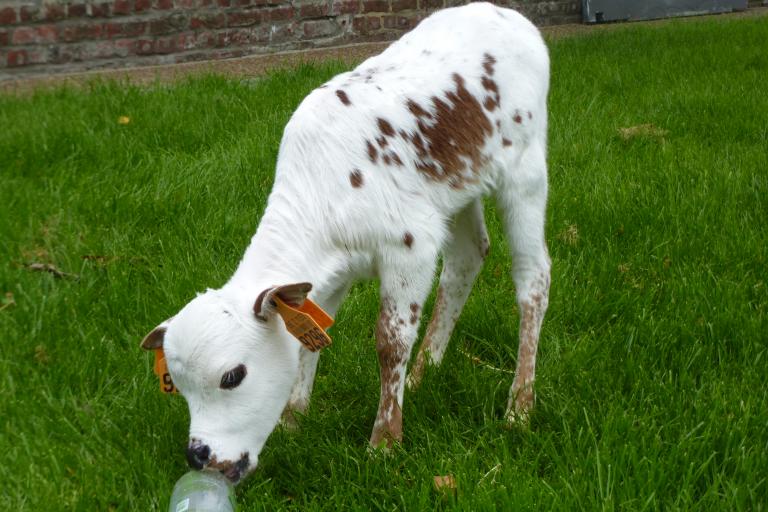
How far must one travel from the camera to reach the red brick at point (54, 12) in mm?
6887

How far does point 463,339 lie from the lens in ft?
11.4

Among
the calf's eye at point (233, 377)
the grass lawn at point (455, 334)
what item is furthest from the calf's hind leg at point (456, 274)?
the calf's eye at point (233, 377)

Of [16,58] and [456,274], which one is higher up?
[16,58]

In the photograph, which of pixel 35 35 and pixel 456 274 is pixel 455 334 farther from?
pixel 35 35

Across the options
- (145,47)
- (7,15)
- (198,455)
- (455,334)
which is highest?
(7,15)

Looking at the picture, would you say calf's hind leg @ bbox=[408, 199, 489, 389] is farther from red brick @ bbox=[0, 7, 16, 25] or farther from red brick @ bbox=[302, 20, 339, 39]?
red brick @ bbox=[302, 20, 339, 39]

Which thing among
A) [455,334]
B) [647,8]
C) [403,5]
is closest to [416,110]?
[455,334]

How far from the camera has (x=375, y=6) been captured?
8.32 metres

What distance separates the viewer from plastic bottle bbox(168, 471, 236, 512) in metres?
2.27

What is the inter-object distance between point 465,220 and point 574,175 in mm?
1631

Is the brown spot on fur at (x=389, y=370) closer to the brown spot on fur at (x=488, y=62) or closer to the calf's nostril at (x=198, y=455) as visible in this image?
the calf's nostril at (x=198, y=455)

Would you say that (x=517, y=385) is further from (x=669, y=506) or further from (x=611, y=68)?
(x=611, y=68)

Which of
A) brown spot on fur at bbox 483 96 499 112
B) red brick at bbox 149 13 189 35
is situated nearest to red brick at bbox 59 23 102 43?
red brick at bbox 149 13 189 35

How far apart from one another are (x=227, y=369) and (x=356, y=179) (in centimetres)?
68
